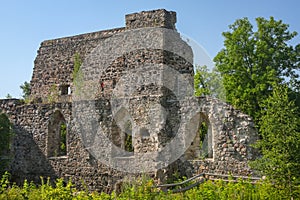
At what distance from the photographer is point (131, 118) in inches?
553

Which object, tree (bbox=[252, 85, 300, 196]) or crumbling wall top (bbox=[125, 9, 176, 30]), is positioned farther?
crumbling wall top (bbox=[125, 9, 176, 30])

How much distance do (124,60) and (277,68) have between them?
1235cm

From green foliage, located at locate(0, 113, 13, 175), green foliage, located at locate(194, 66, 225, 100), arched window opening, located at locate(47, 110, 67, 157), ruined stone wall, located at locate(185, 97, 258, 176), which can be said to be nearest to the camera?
ruined stone wall, located at locate(185, 97, 258, 176)

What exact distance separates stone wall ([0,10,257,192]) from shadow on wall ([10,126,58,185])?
40 millimetres

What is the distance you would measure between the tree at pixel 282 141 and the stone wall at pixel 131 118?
146 inches

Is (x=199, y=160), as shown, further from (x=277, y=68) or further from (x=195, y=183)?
(x=277, y=68)

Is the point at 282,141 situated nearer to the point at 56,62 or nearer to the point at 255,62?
the point at 56,62

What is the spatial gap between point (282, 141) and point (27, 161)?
437 inches

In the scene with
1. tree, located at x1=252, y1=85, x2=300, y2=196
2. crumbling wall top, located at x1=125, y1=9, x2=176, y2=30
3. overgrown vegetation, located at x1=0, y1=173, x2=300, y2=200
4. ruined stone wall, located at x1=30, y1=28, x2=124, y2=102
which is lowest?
overgrown vegetation, located at x1=0, y1=173, x2=300, y2=200

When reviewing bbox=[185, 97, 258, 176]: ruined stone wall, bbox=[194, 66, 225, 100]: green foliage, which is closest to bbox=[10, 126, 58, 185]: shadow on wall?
bbox=[185, 97, 258, 176]: ruined stone wall

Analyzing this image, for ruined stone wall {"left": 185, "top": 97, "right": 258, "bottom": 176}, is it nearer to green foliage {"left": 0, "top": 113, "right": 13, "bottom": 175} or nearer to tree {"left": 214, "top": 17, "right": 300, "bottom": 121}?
green foliage {"left": 0, "top": 113, "right": 13, "bottom": 175}

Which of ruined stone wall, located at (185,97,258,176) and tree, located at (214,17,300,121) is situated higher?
tree, located at (214,17,300,121)

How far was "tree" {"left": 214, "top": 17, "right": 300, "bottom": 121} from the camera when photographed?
24.5 m

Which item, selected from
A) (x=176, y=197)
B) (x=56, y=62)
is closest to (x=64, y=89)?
(x=56, y=62)
